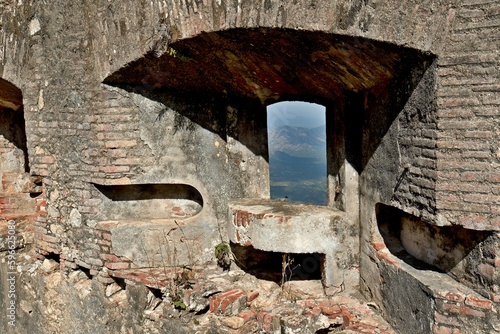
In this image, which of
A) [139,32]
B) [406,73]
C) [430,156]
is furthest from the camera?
[139,32]

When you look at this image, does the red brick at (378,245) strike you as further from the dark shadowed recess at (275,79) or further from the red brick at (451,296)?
the red brick at (451,296)

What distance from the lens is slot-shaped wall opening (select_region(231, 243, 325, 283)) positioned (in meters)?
4.55

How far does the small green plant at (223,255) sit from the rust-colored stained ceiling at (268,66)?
5.24 feet

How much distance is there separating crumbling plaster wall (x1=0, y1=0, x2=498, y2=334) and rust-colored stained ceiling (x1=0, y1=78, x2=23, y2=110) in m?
0.34

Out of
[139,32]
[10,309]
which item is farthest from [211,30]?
[10,309]

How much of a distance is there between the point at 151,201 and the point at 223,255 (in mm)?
962

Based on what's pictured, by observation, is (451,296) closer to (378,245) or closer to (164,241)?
(378,245)

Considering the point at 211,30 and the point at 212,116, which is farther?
the point at 212,116

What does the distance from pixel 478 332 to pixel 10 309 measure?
5.22 m

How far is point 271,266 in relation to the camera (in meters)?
4.76

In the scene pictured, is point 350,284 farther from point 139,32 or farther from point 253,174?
point 139,32

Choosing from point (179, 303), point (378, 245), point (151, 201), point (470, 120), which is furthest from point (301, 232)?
point (470, 120)

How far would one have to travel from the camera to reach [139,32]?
363 cm

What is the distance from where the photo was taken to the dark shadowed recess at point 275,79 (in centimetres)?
314
